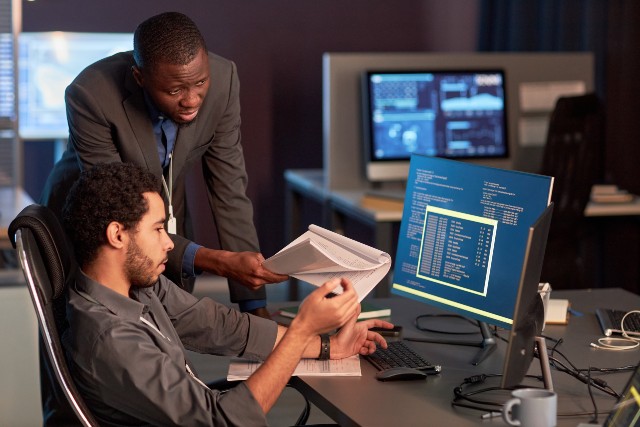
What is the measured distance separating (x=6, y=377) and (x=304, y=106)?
9.97 feet

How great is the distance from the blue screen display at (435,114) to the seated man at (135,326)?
8.22ft

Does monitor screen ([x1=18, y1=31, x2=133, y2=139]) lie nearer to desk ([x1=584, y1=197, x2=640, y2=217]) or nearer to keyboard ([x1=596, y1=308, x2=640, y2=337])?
desk ([x1=584, y1=197, x2=640, y2=217])

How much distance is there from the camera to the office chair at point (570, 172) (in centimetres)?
398

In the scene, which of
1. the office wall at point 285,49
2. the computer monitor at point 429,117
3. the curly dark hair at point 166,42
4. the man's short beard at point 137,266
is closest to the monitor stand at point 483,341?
the man's short beard at point 137,266

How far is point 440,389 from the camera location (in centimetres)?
204

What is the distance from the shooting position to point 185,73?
225 cm

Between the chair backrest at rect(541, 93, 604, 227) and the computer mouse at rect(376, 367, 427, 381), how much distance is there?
2023 mm

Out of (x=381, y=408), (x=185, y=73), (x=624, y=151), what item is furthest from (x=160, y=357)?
(x=624, y=151)

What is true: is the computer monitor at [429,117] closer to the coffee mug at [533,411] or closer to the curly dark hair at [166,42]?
the curly dark hair at [166,42]

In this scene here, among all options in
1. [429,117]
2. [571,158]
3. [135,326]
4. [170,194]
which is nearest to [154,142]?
[170,194]

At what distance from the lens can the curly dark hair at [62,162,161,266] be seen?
1915 millimetres

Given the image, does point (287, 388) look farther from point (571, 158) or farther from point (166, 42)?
point (166, 42)

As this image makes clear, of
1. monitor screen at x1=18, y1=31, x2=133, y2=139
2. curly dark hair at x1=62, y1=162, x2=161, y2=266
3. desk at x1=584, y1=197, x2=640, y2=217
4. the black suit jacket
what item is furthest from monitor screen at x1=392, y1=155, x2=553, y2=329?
monitor screen at x1=18, y1=31, x2=133, y2=139

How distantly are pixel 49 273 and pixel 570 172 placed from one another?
2534mm
